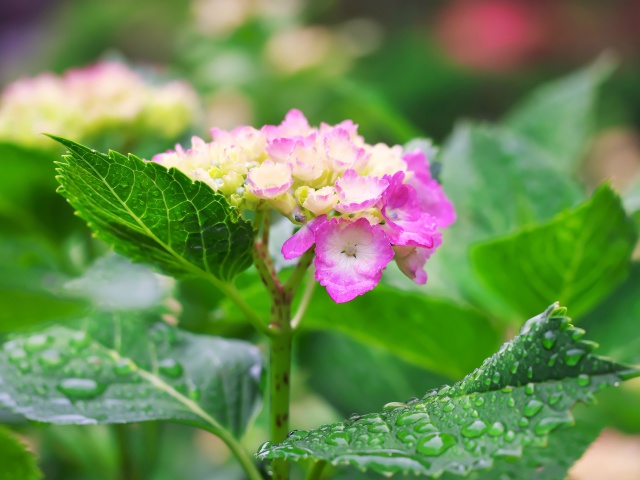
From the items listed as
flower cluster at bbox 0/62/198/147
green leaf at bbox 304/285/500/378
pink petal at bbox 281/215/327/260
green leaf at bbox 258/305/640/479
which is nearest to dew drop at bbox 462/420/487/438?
green leaf at bbox 258/305/640/479

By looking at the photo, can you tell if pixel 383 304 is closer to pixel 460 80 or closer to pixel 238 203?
pixel 238 203

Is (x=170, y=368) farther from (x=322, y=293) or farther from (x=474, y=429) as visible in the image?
(x=474, y=429)

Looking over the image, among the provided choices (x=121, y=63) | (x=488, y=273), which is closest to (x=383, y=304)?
(x=488, y=273)

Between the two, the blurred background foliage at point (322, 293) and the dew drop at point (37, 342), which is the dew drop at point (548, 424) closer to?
the blurred background foliage at point (322, 293)

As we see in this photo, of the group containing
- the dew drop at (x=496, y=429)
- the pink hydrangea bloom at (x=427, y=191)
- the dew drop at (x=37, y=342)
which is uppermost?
the pink hydrangea bloom at (x=427, y=191)

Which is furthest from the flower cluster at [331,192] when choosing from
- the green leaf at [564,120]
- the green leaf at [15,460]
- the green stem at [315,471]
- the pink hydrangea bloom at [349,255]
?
the green leaf at [564,120]

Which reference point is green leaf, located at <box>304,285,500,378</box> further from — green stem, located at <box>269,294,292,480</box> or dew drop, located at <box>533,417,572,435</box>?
dew drop, located at <box>533,417,572,435</box>
